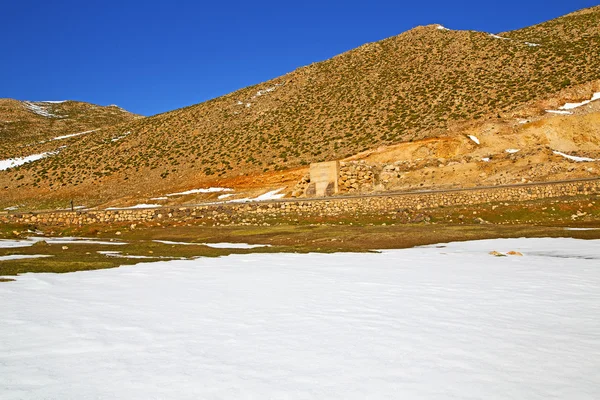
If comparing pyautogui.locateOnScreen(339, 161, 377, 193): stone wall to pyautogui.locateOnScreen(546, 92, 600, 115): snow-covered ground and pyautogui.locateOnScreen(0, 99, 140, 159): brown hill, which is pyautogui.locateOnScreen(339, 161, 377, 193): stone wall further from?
pyautogui.locateOnScreen(0, 99, 140, 159): brown hill

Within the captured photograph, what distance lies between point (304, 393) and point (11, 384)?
2.79m

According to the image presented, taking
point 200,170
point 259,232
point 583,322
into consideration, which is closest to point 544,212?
point 259,232

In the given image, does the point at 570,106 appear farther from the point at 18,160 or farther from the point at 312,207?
the point at 18,160

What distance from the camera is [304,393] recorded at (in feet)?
16.1

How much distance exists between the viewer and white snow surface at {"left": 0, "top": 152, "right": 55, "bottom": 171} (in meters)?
79.2

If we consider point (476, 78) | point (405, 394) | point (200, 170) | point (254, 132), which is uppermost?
point (476, 78)

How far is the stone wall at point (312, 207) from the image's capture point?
3192 cm

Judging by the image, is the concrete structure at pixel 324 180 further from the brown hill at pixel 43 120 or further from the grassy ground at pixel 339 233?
the brown hill at pixel 43 120

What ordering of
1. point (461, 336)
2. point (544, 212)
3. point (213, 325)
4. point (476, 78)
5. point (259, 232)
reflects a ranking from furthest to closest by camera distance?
point (476, 78)
point (544, 212)
point (259, 232)
point (213, 325)
point (461, 336)

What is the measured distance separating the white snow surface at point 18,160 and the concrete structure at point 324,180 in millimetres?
57734

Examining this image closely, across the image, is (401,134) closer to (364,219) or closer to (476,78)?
(476,78)

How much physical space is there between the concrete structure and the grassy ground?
720 centimetres

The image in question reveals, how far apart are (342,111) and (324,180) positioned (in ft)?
104

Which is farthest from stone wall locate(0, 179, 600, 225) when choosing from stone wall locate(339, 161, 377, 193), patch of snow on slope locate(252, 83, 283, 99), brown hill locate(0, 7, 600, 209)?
patch of snow on slope locate(252, 83, 283, 99)
